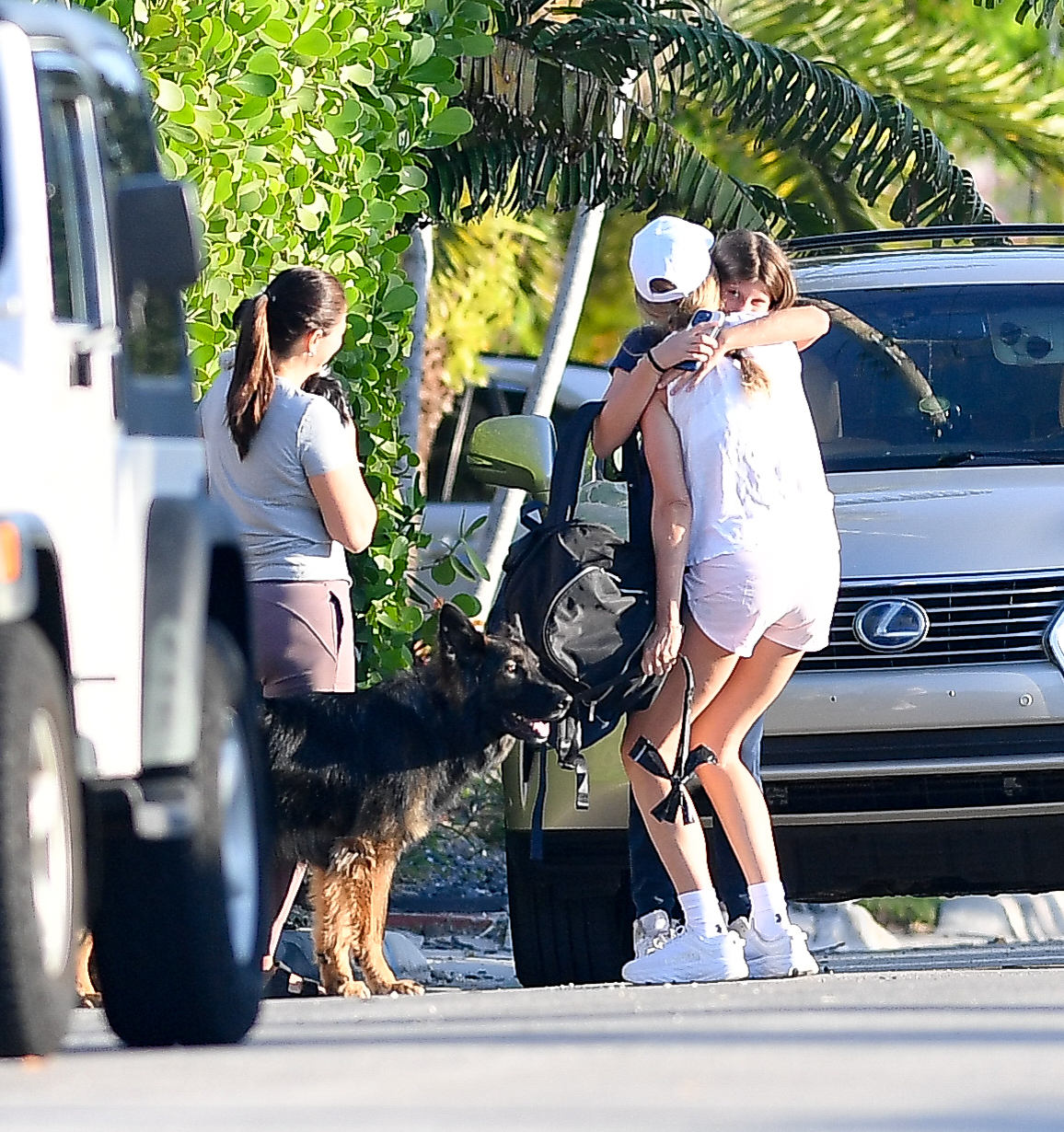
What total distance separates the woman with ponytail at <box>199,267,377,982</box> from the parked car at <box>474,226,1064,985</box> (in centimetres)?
79

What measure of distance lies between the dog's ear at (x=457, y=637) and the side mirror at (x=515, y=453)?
1.30ft

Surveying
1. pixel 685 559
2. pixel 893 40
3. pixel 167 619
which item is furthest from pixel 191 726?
pixel 893 40

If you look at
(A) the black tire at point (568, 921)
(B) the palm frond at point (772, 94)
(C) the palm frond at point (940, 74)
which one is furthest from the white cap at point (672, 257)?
(C) the palm frond at point (940, 74)

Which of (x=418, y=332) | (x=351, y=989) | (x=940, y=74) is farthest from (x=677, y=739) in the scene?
(x=940, y=74)

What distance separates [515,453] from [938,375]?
129 cm

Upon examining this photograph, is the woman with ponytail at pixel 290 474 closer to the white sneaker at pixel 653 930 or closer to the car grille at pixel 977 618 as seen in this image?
the white sneaker at pixel 653 930

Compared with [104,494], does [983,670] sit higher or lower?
lower

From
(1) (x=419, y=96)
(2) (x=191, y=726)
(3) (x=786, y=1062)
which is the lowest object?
(3) (x=786, y=1062)

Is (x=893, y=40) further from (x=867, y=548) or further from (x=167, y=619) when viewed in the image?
(x=167, y=619)

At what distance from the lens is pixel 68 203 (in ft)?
17.3

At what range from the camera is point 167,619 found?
17.2 feet

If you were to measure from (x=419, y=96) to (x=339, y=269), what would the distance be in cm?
78

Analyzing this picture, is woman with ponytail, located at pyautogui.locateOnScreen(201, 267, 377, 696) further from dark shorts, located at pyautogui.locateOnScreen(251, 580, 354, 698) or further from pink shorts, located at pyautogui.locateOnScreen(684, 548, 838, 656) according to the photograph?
pink shorts, located at pyautogui.locateOnScreen(684, 548, 838, 656)

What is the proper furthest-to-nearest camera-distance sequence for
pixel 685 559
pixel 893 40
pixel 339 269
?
pixel 893 40 → pixel 339 269 → pixel 685 559
